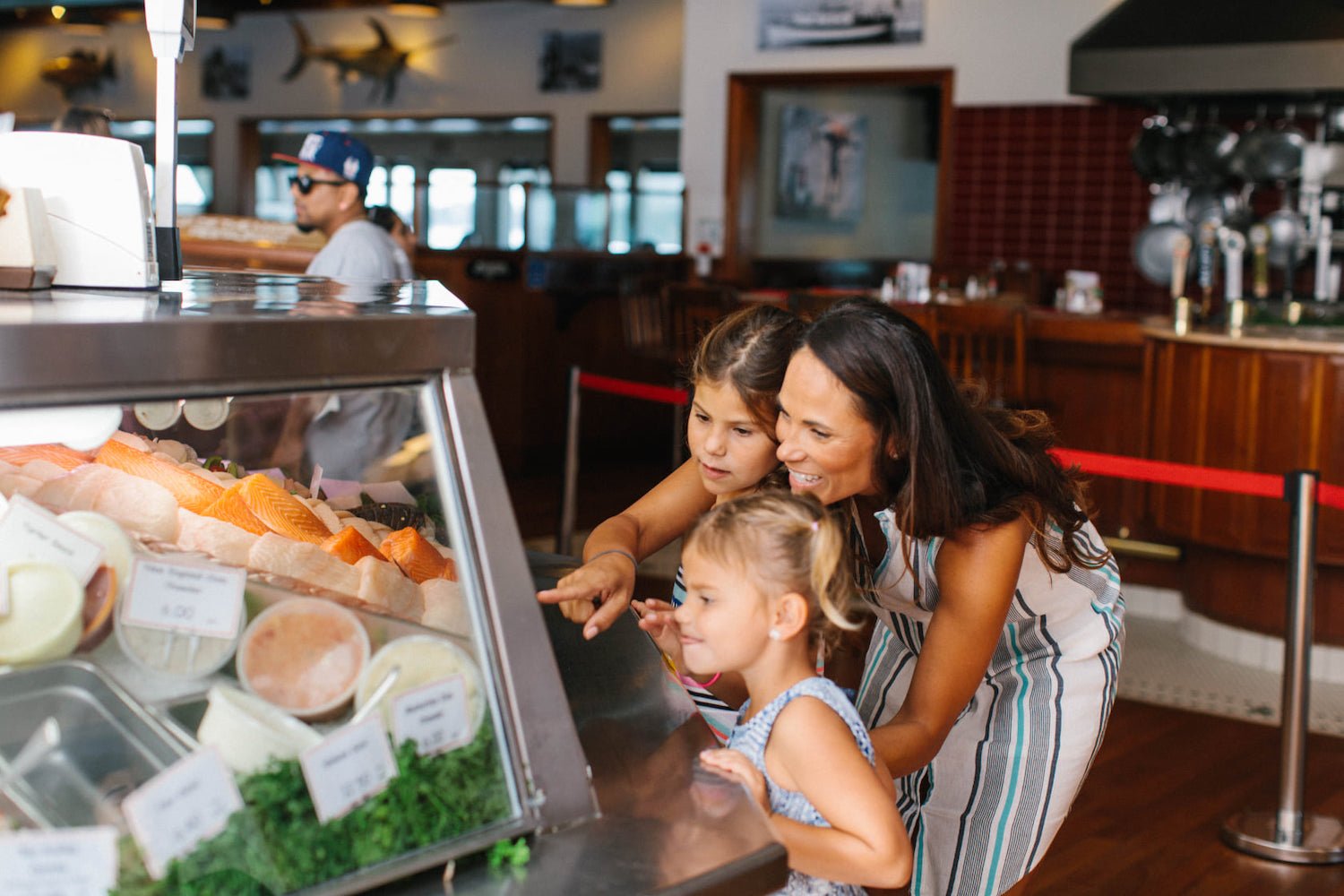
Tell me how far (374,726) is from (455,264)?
7.25m

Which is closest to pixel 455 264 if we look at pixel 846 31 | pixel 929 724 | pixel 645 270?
pixel 645 270

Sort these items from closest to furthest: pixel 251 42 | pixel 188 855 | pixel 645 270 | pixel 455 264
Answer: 1. pixel 188 855
2. pixel 455 264
3. pixel 645 270
4. pixel 251 42

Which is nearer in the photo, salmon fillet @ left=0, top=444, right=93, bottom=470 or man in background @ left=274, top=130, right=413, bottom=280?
salmon fillet @ left=0, top=444, right=93, bottom=470

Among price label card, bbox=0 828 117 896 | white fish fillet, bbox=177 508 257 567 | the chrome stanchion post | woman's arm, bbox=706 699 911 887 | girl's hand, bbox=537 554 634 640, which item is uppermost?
white fish fillet, bbox=177 508 257 567

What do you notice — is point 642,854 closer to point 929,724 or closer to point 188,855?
point 188,855

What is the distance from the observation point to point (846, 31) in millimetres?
9008

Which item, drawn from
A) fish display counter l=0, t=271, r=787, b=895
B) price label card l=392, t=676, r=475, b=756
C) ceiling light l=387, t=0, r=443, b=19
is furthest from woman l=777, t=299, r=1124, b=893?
ceiling light l=387, t=0, r=443, b=19

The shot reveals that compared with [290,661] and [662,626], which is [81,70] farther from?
[290,661]

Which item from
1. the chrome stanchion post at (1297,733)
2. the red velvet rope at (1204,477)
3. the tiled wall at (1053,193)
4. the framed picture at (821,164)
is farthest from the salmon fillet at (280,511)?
the framed picture at (821,164)

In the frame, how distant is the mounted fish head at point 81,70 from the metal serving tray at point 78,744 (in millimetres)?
15811

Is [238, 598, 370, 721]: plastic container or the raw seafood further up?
the raw seafood

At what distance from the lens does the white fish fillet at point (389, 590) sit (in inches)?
51.5

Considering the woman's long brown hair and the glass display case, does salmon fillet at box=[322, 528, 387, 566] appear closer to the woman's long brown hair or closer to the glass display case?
the glass display case

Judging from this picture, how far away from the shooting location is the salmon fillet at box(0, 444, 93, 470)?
1187mm
